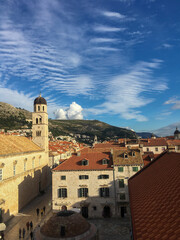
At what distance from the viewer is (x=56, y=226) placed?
68.1 feet

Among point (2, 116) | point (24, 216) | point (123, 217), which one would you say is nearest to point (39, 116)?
point (24, 216)

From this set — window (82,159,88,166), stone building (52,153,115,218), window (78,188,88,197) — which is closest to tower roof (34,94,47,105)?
stone building (52,153,115,218)

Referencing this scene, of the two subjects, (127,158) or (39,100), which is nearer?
(127,158)

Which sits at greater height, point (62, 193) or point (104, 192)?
point (104, 192)

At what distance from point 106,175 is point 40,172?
2374 centimetres

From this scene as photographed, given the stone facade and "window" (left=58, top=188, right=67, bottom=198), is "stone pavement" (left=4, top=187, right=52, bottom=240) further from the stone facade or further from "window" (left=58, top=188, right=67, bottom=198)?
"window" (left=58, top=188, right=67, bottom=198)

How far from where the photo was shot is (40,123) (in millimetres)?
55781

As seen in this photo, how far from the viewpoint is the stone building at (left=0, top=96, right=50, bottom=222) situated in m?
31.8

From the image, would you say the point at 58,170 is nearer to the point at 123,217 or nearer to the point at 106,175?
the point at 106,175

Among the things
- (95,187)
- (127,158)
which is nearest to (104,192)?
(95,187)

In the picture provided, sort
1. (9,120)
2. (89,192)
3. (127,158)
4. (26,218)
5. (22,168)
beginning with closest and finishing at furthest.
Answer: (26,218), (89,192), (127,158), (22,168), (9,120)

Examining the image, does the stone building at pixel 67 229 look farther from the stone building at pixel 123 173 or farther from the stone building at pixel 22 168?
the stone building at pixel 123 173

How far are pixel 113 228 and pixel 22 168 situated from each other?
22107 millimetres

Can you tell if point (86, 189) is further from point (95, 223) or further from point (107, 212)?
point (95, 223)
